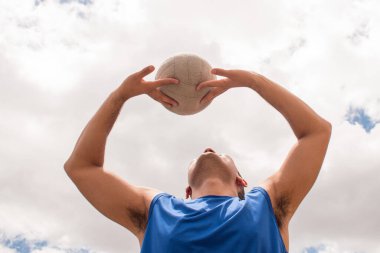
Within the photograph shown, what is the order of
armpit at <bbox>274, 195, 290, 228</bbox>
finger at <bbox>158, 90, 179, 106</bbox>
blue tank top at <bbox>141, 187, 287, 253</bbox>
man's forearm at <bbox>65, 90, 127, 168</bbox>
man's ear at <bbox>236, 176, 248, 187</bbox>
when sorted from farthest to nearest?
man's ear at <bbox>236, 176, 248, 187</bbox>
finger at <bbox>158, 90, 179, 106</bbox>
man's forearm at <bbox>65, 90, 127, 168</bbox>
armpit at <bbox>274, 195, 290, 228</bbox>
blue tank top at <bbox>141, 187, 287, 253</bbox>

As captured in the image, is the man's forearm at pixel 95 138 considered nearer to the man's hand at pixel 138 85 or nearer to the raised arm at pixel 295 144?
the man's hand at pixel 138 85

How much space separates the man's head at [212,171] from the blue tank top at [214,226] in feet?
1.64

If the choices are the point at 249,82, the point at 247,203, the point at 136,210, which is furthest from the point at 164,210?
the point at 249,82

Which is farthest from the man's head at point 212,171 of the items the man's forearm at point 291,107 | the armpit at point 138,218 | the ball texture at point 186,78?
the man's forearm at point 291,107

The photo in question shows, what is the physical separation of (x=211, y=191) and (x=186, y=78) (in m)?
1.35

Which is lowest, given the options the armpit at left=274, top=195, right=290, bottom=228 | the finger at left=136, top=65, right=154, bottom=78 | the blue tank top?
Answer: the blue tank top

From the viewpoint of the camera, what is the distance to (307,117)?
4094mm

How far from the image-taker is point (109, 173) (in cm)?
405

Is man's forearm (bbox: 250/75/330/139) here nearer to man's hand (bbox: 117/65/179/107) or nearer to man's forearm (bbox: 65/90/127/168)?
man's hand (bbox: 117/65/179/107)

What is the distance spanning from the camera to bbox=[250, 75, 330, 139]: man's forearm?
409 centimetres

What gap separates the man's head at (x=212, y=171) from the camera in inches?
172

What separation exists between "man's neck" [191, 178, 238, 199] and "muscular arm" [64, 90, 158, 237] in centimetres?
51

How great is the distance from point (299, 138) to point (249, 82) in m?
0.82

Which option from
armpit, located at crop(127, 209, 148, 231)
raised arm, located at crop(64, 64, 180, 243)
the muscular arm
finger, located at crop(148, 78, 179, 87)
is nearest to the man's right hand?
finger, located at crop(148, 78, 179, 87)
